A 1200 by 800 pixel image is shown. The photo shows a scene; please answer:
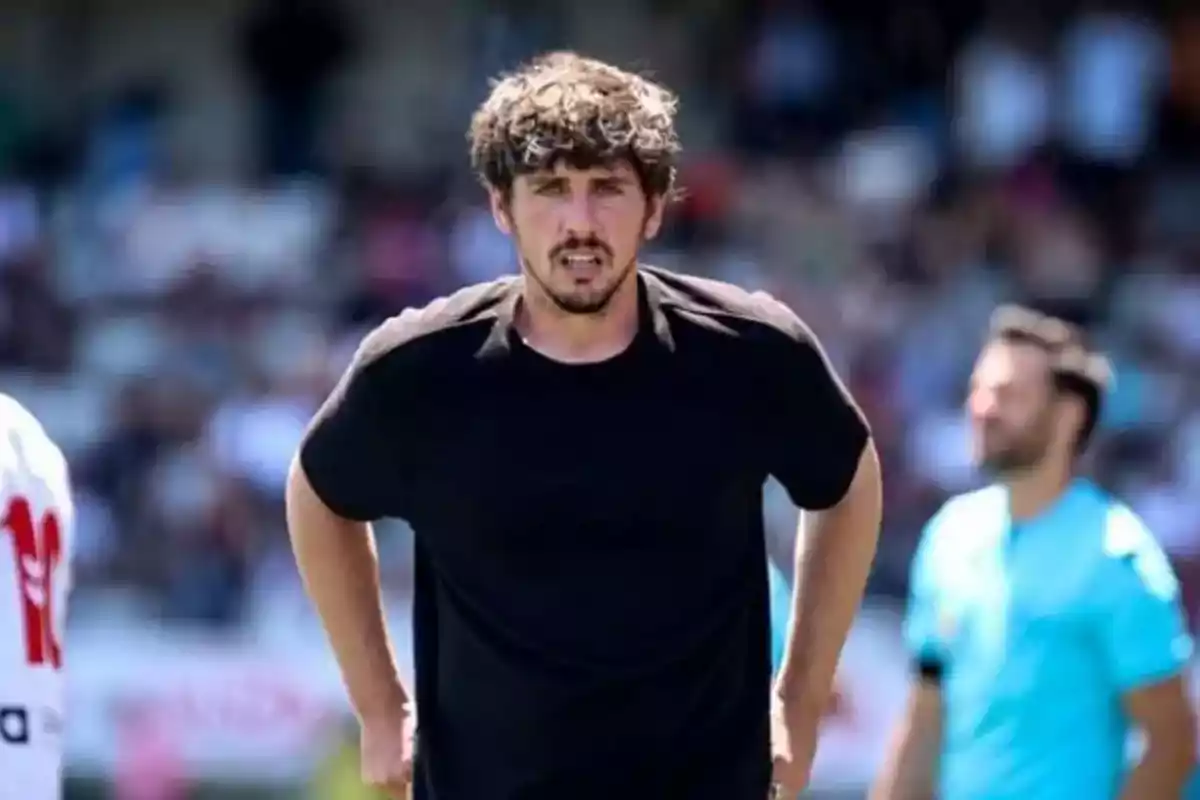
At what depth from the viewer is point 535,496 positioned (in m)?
3.80

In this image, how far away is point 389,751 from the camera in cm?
404

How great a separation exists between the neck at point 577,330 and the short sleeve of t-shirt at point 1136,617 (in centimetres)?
208

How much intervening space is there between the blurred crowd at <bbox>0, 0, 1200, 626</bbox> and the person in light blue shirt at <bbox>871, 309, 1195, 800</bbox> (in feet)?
16.5

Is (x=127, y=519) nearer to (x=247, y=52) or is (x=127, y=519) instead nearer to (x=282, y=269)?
(x=282, y=269)

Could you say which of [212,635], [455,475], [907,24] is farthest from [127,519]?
[455,475]

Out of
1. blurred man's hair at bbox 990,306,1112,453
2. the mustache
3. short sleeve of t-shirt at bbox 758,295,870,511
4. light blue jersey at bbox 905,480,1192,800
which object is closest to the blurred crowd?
blurred man's hair at bbox 990,306,1112,453

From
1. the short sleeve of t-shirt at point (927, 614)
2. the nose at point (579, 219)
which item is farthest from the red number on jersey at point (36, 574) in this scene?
the short sleeve of t-shirt at point (927, 614)

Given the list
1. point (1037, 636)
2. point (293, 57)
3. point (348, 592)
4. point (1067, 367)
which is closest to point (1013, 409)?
point (1067, 367)

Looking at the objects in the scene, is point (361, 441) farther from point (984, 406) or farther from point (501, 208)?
point (984, 406)

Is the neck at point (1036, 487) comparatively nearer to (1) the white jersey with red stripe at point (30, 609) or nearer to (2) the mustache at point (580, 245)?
(2) the mustache at point (580, 245)

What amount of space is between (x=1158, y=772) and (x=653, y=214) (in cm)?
227

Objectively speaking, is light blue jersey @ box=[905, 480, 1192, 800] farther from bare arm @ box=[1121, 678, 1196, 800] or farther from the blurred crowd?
the blurred crowd

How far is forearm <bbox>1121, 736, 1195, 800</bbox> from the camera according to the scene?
5.58 metres

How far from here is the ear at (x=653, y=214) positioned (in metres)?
3.82
